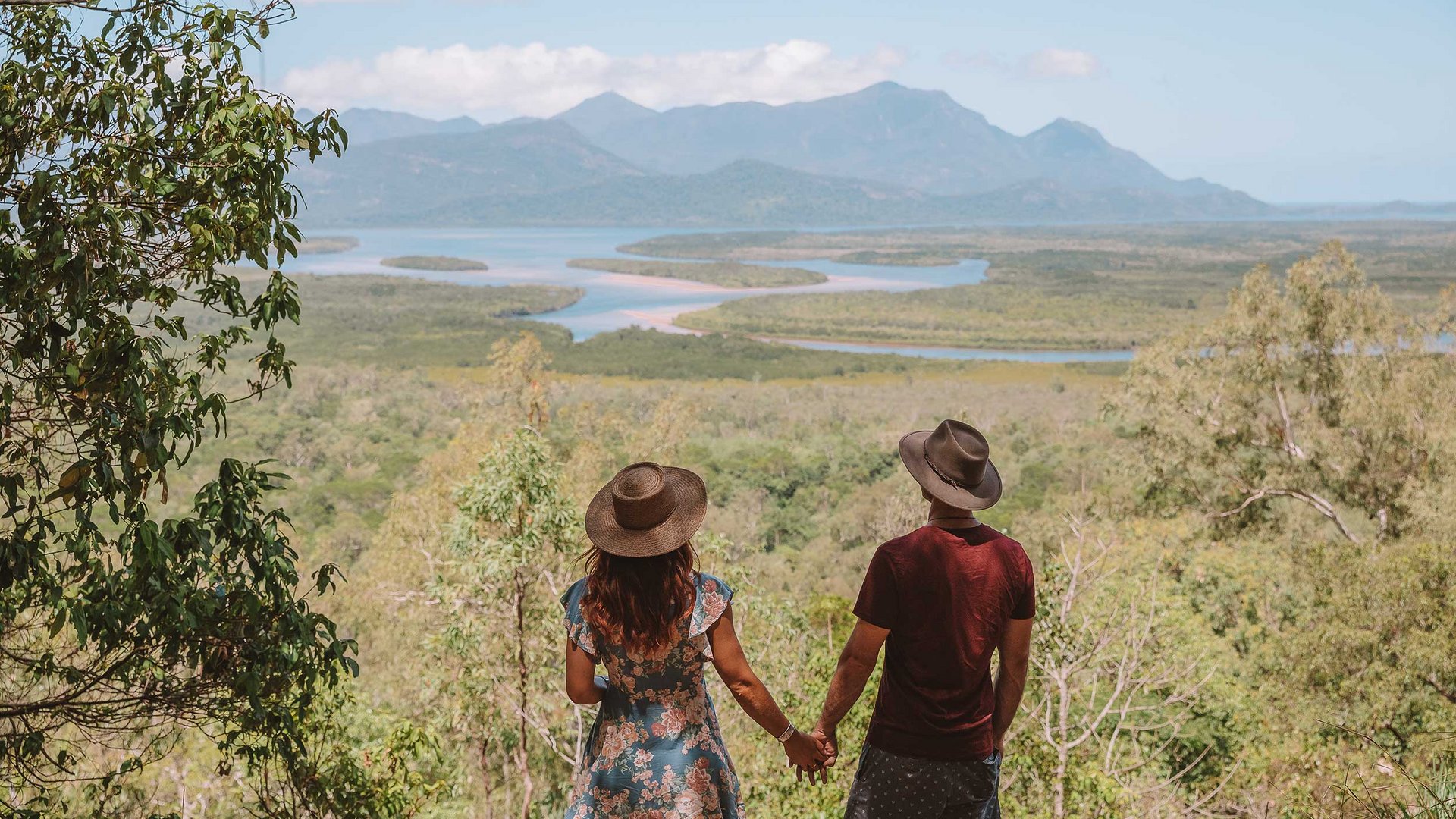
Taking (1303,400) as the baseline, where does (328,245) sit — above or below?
below

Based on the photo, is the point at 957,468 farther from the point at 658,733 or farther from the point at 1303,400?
the point at 1303,400

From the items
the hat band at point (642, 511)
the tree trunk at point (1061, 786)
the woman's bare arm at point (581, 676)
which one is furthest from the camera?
the tree trunk at point (1061, 786)

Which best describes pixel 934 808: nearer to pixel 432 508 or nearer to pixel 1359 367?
pixel 432 508

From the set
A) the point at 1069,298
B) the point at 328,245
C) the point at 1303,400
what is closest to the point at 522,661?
the point at 1303,400

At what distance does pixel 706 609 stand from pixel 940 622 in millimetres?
531

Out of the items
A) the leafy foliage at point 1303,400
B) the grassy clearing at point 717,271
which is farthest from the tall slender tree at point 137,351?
the grassy clearing at point 717,271

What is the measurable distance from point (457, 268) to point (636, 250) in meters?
48.4

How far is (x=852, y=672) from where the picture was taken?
234 cm

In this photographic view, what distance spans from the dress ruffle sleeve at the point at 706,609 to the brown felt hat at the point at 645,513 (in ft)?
0.40

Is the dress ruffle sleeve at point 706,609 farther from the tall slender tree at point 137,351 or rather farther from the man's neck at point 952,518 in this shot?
the tall slender tree at point 137,351

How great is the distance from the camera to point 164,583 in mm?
2898

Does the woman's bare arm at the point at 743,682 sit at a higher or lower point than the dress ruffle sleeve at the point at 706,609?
lower

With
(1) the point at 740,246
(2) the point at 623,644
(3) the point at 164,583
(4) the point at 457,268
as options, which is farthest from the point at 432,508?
(1) the point at 740,246

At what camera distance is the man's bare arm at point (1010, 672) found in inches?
91.7
